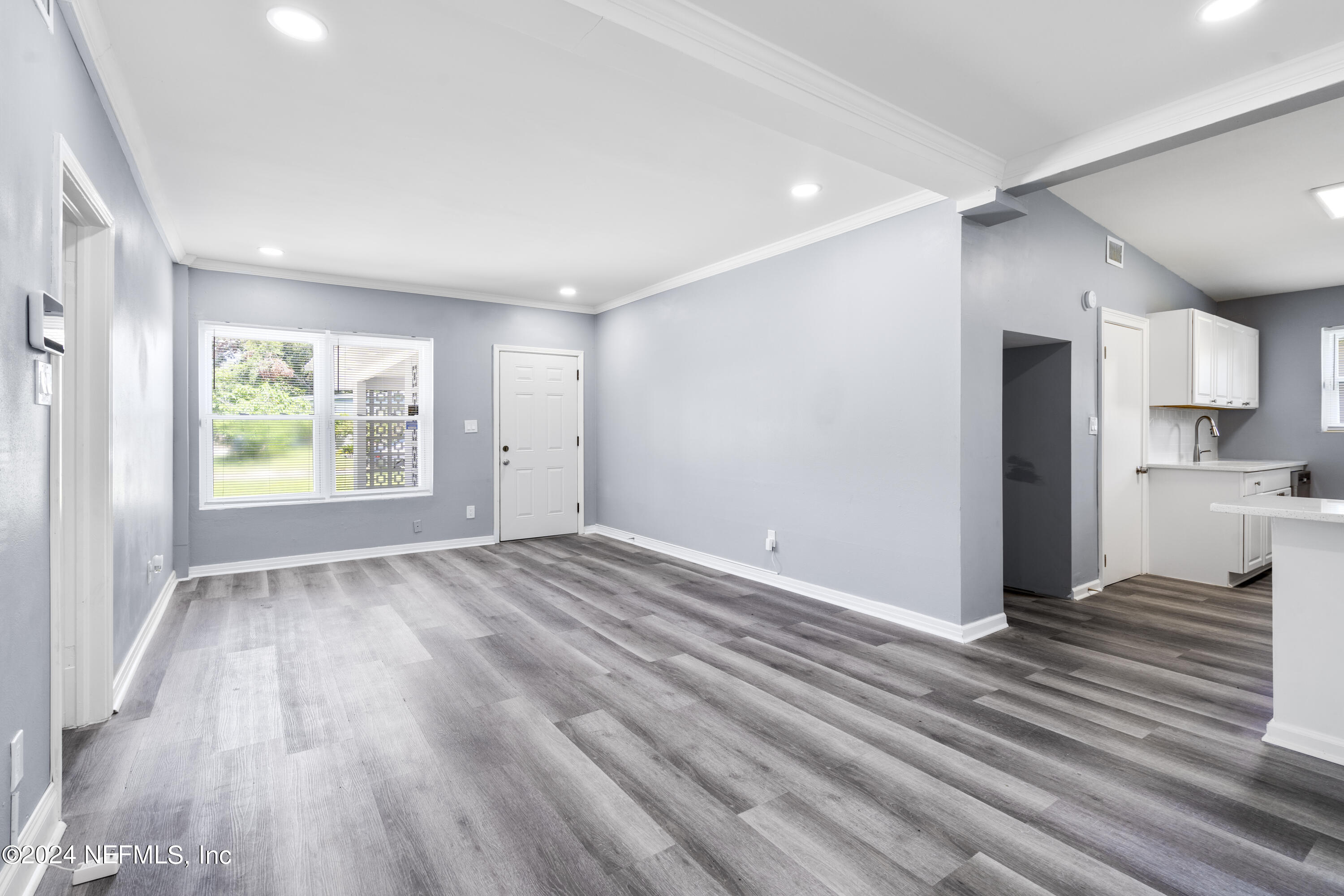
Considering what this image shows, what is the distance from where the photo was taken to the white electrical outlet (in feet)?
5.08

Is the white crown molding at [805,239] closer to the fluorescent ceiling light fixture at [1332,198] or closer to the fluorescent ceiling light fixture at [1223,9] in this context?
the fluorescent ceiling light fixture at [1223,9]

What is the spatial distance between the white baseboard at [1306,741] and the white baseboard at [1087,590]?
1.97 meters

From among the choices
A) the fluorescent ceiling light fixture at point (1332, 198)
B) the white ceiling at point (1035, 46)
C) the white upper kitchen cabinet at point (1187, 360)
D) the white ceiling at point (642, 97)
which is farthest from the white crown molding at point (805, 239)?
the white upper kitchen cabinet at point (1187, 360)

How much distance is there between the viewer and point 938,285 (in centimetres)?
357

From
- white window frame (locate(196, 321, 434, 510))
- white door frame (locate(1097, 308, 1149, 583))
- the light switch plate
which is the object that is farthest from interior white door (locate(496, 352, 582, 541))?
white door frame (locate(1097, 308, 1149, 583))

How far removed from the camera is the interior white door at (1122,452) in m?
4.54

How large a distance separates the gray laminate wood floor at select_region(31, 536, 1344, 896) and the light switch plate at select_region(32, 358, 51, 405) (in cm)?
128

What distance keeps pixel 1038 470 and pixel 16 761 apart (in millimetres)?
5144

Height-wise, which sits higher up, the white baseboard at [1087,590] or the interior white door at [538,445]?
the interior white door at [538,445]

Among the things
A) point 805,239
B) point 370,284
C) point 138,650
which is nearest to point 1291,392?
point 805,239

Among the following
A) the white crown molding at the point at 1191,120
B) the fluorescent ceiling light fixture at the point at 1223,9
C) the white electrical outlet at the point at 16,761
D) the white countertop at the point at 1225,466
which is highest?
the fluorescent ceiling light fixture at the point at 1223,9

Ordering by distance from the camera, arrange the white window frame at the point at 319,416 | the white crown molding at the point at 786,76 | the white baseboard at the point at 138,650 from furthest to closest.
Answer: the white window frame at the point at 319,416
the white baseboard at the point at 138,650
the white crown molding at the point at 786,76

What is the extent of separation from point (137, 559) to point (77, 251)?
1.69 m

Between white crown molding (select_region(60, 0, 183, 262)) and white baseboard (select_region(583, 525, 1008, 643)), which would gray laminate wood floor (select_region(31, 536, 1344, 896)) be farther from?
white crown molding (select_region(60, 0, 183, 262))
